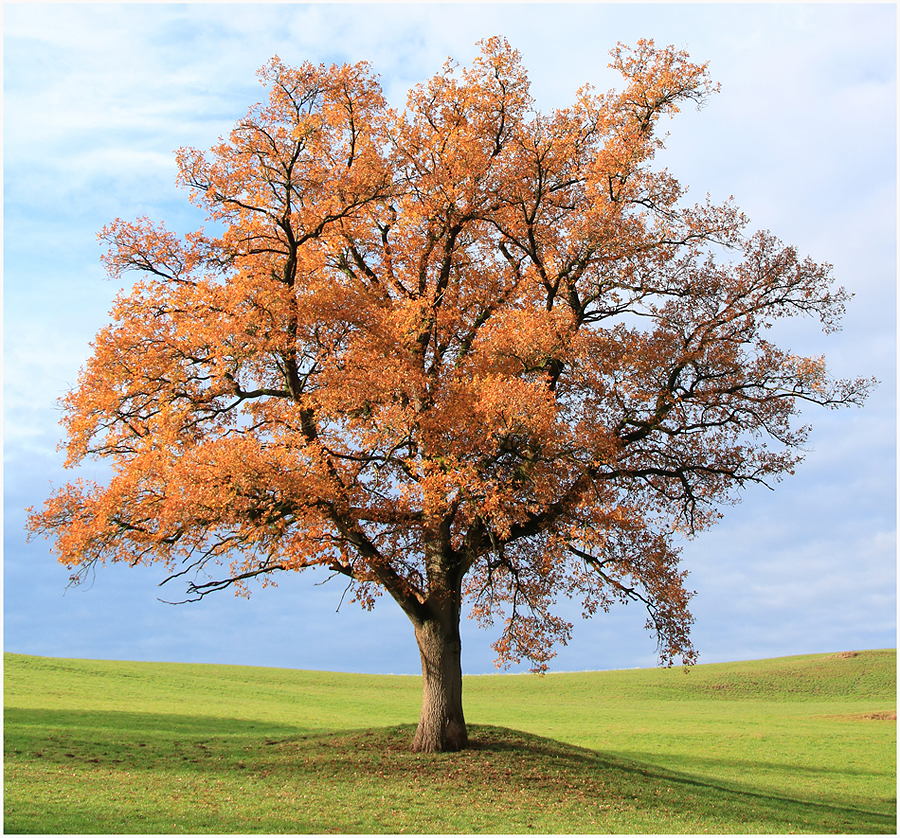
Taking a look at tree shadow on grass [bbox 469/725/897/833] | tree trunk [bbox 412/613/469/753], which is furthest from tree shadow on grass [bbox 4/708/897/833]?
tree trunk [bbox 412/613/469/753]

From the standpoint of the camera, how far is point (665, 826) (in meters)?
16.2

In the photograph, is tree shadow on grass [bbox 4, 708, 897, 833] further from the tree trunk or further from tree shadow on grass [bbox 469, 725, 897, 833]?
the tree trunk

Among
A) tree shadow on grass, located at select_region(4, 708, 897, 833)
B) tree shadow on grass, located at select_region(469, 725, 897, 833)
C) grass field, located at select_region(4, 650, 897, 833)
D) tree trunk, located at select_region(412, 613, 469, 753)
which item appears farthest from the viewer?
tree trunk, located at select_region(412, 613, 469, 753)

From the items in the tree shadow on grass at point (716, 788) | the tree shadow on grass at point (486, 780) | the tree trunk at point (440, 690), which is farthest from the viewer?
the tree trunk at point (440, 690)

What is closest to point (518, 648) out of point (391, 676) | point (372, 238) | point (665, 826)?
point (665, 826)

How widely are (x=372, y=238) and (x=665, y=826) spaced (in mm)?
17381

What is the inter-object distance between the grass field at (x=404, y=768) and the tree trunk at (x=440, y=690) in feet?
1.73

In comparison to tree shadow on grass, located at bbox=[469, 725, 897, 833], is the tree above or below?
above

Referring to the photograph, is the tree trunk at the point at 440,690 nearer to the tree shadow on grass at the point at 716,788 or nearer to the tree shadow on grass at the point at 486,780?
the tree shadow on grass at the point at 486,780

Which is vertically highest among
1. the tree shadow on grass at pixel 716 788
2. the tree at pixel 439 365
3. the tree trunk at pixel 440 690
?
the tree at pixel 439 365

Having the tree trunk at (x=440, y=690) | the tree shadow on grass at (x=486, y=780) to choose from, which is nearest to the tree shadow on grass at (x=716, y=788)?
the tree shadow on grass at (x=486, y=780)

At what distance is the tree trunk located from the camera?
813 inches

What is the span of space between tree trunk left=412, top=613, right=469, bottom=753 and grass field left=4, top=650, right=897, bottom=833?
0.53 metres

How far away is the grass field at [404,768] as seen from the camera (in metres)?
15.9
